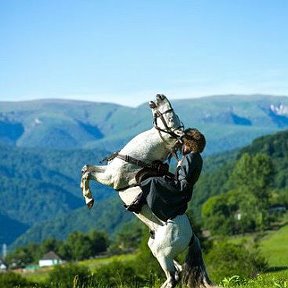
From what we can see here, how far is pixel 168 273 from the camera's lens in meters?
9.85

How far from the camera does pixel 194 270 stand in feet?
32.8

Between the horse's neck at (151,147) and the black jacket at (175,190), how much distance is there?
0.39 meters

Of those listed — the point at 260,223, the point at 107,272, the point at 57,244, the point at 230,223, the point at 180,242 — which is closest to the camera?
the point at 180,242

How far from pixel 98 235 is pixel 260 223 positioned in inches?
1375

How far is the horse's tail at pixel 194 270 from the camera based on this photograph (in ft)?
32.6

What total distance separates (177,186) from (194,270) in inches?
47.3

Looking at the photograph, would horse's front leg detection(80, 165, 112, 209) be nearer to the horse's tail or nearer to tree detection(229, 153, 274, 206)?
the horse's tail

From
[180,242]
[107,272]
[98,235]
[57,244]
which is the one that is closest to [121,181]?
[180,242]

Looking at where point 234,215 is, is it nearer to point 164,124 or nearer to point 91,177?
point 91,177

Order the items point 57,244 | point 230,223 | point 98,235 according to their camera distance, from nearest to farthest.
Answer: point 230,223
point 98,235
point 57,244

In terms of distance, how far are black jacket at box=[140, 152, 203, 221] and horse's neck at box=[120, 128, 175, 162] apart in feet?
1.29

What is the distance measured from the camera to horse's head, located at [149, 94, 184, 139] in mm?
10039

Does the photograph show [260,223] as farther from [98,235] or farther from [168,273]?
[168,273]

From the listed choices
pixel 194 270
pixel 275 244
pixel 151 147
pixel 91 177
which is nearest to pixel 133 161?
pixel 151 147
